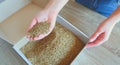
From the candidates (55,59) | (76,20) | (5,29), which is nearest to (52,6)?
(76,20)

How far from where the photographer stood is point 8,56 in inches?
30.2

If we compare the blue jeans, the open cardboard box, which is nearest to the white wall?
the open cardboard box

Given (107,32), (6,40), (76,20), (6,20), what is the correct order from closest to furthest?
(107,32) → (76,20) → (6,40) → (6,20)

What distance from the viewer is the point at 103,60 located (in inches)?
24.5

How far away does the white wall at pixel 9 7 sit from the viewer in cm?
92

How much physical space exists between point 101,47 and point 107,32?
75 mm

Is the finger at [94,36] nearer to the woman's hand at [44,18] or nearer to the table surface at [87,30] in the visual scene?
the table surface at [87,30]

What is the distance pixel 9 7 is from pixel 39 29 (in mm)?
403

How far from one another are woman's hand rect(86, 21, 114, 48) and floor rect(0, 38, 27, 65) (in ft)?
1.15

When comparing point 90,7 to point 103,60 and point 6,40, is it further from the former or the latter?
point 6,40

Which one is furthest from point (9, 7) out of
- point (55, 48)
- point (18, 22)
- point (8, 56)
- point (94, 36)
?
point (94, 36)

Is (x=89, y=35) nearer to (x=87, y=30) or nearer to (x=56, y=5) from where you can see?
(x=87, y=30)

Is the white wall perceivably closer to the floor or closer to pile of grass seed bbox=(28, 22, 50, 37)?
the floor

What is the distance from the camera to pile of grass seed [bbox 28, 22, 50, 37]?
647 mm
